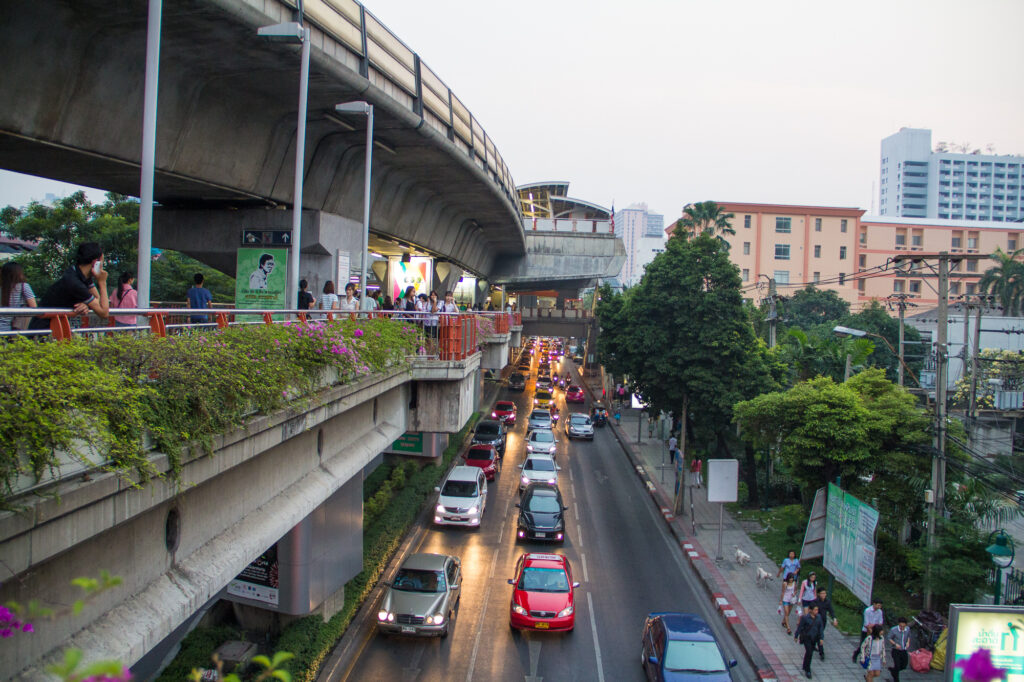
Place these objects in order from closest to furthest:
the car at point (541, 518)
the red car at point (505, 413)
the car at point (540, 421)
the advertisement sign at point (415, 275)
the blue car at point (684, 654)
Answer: the blue car at point (684, 654)
the car at point (541, 518)
the advertisement sign at point (415, 275)
the car at point (540, 421)
the red car at point (505, 413)

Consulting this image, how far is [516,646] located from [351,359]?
24.7 ft

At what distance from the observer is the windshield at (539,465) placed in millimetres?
26219

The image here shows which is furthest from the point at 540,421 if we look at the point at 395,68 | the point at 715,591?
the point at 395,68

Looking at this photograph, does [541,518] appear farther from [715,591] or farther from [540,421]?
[540,421]

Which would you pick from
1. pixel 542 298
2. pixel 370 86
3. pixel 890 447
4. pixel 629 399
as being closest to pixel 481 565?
pixel 890 447

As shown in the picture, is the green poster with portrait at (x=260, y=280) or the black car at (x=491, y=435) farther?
the black car at (x=491, y=435)

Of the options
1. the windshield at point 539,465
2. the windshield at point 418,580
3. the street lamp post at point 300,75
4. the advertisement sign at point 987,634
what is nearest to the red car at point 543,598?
the windshield at point 418,580

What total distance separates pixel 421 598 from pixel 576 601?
415cm

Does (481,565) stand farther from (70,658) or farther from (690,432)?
(70,658)

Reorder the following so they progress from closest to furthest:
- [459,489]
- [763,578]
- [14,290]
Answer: [14,290] < [763,578] < [459,489]

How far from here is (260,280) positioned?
15.9 metres

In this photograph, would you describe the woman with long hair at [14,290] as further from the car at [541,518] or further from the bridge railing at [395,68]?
the car at [541,518]

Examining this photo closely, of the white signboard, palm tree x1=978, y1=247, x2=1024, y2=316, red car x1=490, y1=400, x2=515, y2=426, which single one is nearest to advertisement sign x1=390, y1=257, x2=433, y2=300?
the white signboard

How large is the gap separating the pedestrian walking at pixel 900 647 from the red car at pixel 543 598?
598 centimetres
